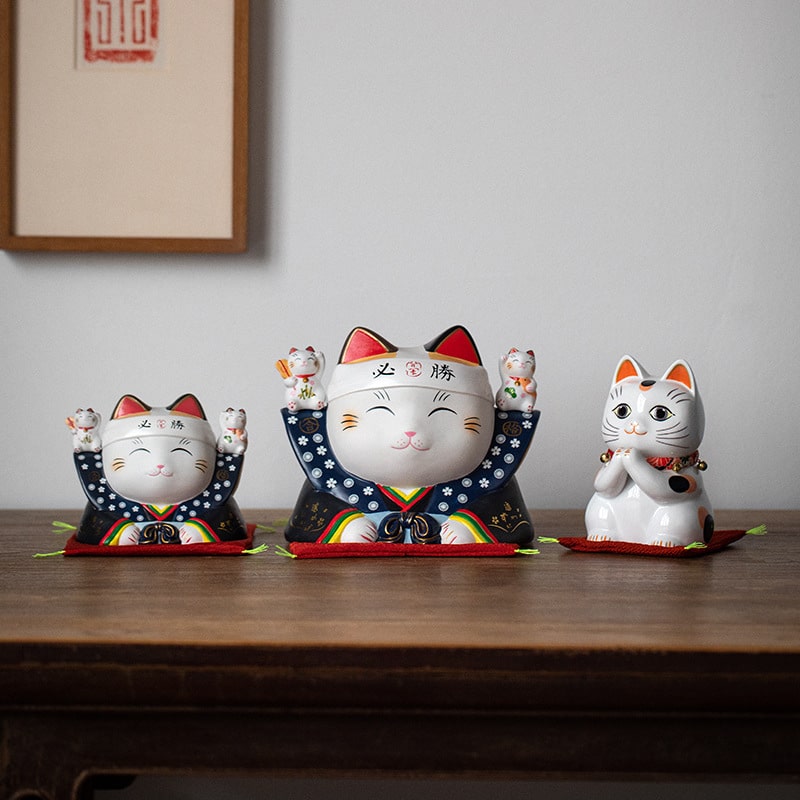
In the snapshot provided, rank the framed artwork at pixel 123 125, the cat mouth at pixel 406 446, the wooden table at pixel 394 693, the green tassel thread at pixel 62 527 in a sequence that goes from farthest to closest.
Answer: the framed artwork at pixel 123 125 → the green tassel thread at pixel 62 527 → the cat mouth at pixel 406 446 → the wooden table at pixel 394 693

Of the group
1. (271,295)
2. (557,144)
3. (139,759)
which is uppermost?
(557,144)

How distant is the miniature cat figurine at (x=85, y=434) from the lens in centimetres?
86

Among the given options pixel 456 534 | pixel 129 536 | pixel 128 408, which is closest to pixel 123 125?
pixel 128 408

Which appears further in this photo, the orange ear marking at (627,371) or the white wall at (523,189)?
the white wall at (523,189)

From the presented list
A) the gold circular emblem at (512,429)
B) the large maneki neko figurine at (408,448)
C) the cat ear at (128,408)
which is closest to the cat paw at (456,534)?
the large maneki neko figurine at (408,448)

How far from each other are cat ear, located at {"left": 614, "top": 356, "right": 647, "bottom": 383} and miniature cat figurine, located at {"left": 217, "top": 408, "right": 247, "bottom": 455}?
0.39 metres

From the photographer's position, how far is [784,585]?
69cm

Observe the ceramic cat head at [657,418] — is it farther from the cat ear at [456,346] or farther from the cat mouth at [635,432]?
the cat ear at [456,346]

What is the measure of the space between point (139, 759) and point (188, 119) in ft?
2.83

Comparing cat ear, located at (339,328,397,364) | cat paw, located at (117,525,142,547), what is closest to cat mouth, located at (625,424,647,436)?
cat ear, located at (339,328,397,364)

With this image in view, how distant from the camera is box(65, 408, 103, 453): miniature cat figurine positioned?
86cm

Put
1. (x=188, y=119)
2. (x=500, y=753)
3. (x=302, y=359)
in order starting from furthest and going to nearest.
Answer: (x=188, y=119) < (x=302, y=359) < (x=500, y=753)

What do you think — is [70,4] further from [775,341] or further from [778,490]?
[778,490]

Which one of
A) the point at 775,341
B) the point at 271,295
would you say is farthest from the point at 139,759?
the point at 775,341
